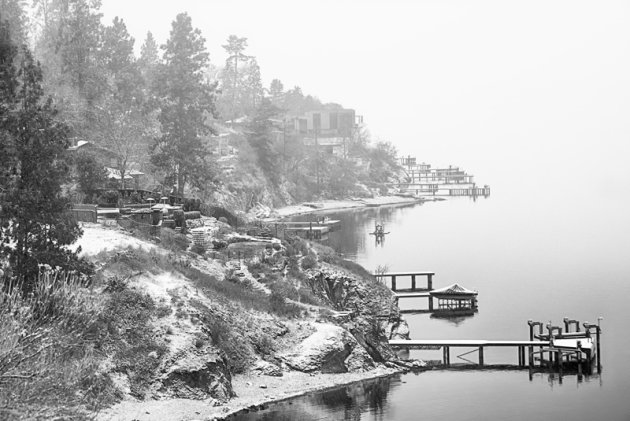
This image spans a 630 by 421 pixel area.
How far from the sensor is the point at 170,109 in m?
97.3

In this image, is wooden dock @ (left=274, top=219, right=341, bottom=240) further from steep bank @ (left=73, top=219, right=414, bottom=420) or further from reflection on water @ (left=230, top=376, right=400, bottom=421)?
reflection on water @ (left=230, top=376, right=400, bottom=421)

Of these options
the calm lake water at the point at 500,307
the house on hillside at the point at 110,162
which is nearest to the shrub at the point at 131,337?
the calm lake water at the point at 500,307

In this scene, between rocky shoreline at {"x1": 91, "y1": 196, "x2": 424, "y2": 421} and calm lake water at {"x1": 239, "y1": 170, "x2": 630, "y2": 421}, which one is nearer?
rocky shoreline at {"x1": 91, "y1": 196, "x2": 424, "y2": 421}

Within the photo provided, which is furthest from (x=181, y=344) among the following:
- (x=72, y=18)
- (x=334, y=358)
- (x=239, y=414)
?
(x=72, y=18)

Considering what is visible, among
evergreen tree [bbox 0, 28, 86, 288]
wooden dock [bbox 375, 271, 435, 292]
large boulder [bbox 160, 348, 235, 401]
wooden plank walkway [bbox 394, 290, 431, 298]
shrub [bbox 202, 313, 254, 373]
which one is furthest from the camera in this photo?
wooden dock [bbox 375, 271, 435, 292]

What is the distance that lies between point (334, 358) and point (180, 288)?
10.8 metres

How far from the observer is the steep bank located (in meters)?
48.1

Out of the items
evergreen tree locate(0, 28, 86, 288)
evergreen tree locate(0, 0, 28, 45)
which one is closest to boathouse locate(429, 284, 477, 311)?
evergreen tree locate(0, 28, 86, 288)

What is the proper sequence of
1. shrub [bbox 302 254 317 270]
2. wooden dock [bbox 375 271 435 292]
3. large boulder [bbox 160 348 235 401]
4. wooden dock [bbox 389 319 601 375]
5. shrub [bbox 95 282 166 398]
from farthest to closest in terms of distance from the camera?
wooden dock [bbox 375 271 435 292] → shrub [bbox 302 254 317 270] → wooden dock [bbox 389 319 601 375] → large boulder [bbox 160 348 235 401] → shrub [bbox 95 282 166 398]

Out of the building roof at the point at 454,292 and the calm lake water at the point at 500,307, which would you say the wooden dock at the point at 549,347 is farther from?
the building roof at the point at 454,292

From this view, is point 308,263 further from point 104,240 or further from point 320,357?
point 104,240

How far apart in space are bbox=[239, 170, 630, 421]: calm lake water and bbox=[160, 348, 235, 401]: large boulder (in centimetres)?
286

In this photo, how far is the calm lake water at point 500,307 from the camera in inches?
2002

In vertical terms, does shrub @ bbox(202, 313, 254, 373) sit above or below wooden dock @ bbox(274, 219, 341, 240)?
below
